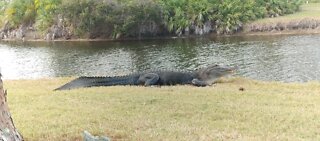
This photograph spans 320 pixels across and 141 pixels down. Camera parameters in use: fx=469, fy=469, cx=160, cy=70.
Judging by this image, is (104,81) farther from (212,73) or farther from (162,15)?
(162,15)

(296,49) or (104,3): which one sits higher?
(104,3)

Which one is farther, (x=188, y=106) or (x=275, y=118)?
(x=188, y=106)


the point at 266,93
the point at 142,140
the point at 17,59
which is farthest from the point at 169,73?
the point at 17,59

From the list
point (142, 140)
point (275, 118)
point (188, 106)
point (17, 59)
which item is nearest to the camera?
point (142, 140)

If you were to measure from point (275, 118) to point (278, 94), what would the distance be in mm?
2743

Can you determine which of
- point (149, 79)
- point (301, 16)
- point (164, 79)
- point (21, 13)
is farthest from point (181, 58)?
point (21, 13)

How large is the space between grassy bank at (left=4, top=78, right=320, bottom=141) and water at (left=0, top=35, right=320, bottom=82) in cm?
972

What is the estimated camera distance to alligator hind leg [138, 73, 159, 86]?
13266mm

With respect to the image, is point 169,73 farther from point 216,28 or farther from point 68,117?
point 216,28

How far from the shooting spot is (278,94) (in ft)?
35.2

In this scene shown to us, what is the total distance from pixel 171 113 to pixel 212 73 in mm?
4956

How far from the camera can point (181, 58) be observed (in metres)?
30.2

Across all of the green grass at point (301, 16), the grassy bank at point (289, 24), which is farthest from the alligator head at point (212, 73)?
the green grass at point (301, 16)

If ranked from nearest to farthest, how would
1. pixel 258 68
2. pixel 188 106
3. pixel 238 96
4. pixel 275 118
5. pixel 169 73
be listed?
pixel 275 118
pixel 188 106
pixel 238 96
pixel 169 73
pixel 258 68
